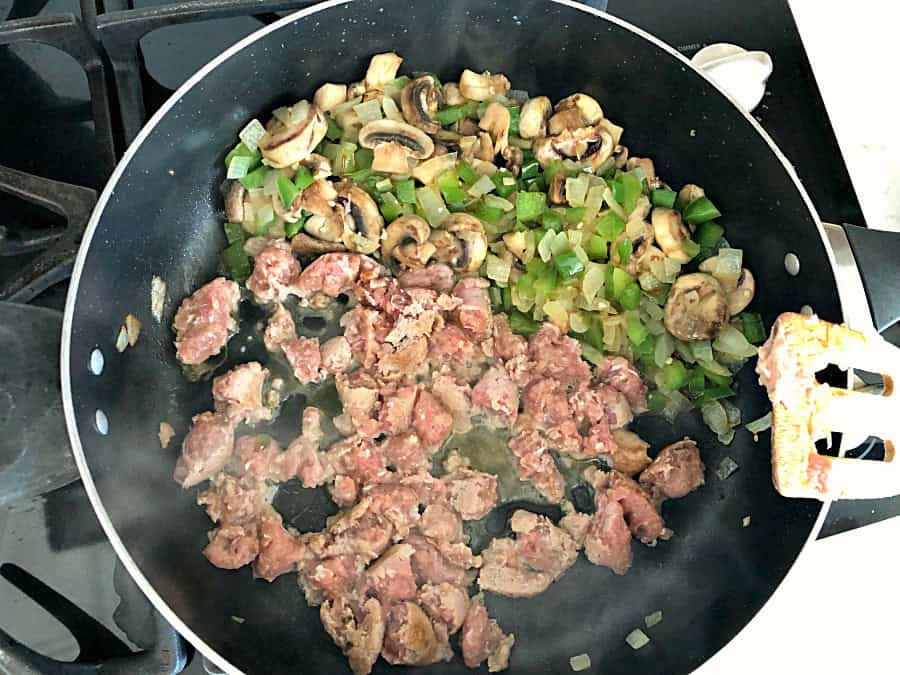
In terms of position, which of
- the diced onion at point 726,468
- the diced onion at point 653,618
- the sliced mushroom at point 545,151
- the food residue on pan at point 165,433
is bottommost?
the diced onion at point 653,618

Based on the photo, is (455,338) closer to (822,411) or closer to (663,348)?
(663,348)

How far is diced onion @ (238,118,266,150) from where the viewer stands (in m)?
1.61

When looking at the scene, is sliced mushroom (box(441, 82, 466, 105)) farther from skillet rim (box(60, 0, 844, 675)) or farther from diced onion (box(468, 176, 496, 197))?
skillet rim (box(60, 0, 844, 675))

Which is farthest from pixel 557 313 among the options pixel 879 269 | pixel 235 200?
pixel 235 200

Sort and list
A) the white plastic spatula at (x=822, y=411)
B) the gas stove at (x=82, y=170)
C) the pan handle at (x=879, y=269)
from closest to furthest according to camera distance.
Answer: the white plastic spatula at (x=822, y=411) < the pan handle at (x=879, y=269) < the gas stove at (x=82, y=170)

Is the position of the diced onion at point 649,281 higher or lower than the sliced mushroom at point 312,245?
lower

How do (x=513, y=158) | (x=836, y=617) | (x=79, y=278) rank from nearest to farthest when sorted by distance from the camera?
(x=79, y=278), (x=836, y=617), (x=513, y=158)

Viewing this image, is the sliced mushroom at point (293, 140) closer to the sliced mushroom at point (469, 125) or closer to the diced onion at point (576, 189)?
the sliced mushroom at point (469, 125)

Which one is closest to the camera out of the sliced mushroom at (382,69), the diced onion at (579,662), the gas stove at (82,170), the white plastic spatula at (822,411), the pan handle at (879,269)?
the white plastic spatula at (822,411)

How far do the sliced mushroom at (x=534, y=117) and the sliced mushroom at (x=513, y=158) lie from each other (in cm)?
4

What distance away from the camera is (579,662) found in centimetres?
153

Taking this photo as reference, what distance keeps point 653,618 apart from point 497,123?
41.2 inches

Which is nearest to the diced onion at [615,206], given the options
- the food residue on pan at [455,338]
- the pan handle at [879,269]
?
the food residue on pan at [455,338]

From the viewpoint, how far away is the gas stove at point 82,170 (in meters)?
1.40
